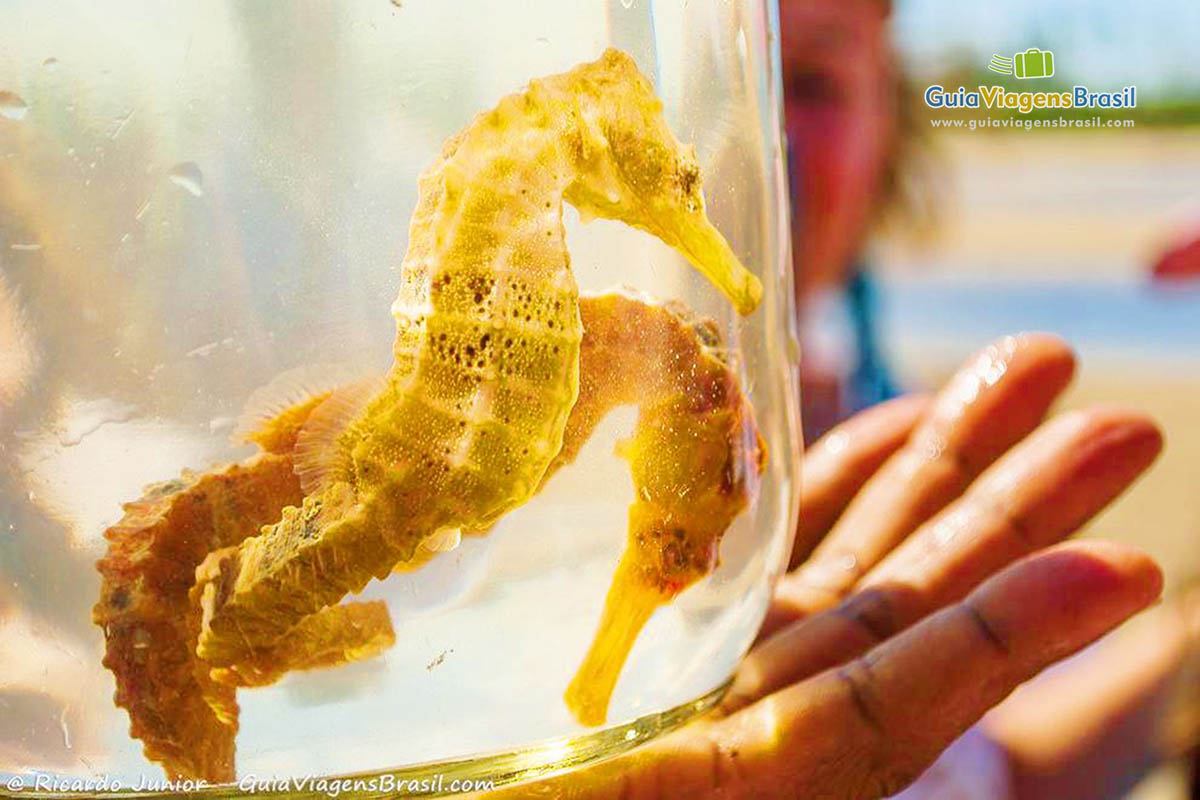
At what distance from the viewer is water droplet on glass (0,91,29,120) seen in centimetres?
43

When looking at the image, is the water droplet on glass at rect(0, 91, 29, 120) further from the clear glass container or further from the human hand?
the human hand

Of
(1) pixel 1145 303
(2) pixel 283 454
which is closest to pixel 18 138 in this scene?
(2) pixel 283 454

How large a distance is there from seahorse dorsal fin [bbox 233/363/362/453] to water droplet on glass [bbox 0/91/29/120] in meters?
0.12

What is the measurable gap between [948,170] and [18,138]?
1.87 m

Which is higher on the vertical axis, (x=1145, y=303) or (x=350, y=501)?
(x=1145, y=303)

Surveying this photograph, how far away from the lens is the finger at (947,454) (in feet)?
2.36

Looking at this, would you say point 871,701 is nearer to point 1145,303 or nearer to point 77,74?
point 77,74

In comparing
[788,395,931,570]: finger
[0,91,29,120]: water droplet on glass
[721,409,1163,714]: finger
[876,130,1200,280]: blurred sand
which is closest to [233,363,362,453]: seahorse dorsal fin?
[0,91,29,120]: water droplet on glass

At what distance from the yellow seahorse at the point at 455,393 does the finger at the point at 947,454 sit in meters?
0.35

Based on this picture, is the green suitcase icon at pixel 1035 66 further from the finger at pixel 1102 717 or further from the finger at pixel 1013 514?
the finger at pixel 1102 717

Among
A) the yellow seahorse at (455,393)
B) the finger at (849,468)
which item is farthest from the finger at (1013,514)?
the yellow seahorse at (455,393)

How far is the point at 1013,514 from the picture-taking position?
64cm

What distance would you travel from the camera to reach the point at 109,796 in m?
0.45

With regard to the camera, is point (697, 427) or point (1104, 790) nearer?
point (697, 427)
